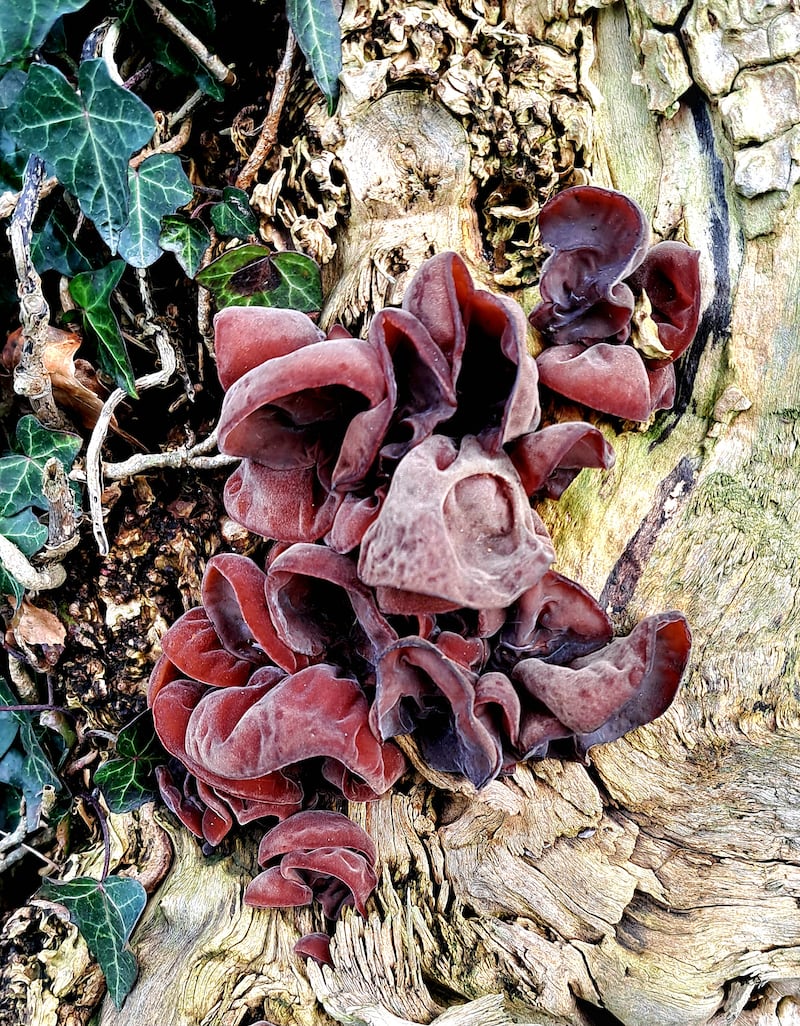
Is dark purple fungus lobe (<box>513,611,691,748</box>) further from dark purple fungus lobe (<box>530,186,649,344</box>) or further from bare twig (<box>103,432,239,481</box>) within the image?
bare twig (<box>103,432,239,481</box>)

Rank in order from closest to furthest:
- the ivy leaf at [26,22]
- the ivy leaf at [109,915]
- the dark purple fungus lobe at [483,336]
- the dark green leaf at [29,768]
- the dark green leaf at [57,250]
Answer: the dark purple fungus lobe at [483,336] < the ivy leaf at [26,22] < the ivy leaf at [109,915] < the dark green leaf at [57,250] < the dark green leaf at [29,768]

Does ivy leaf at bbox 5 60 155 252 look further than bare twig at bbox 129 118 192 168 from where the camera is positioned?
No

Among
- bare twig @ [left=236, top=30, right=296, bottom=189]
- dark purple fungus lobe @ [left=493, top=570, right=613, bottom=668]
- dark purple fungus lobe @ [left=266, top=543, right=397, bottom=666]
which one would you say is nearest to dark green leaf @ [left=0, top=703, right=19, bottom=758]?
dark purple fungus lobe @ [left=266, top=543, right=397, bottom=666]

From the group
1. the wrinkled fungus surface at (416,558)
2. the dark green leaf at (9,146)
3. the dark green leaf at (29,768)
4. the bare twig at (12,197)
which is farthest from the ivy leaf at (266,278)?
the dark green leaf at (29,768)

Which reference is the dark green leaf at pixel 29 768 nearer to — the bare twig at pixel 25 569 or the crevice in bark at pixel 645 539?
the bare twig at pixel 25 569

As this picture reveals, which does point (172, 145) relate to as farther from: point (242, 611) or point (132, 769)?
point (132, 769)
